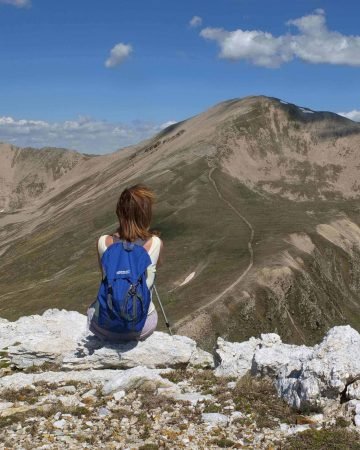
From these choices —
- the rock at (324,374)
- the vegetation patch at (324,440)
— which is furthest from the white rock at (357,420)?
the rock at (324,374)

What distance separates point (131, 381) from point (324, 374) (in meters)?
4.99

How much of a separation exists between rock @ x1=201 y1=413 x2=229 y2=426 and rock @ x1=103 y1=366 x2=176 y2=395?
226 cm

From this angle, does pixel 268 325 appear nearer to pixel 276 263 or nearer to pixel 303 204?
pixel 276 263

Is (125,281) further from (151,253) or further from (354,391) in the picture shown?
(354,391)

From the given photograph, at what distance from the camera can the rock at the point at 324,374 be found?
11.6m

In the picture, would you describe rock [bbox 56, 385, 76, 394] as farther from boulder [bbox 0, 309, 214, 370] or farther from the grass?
the grass

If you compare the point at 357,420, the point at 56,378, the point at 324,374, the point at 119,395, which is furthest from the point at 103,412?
the point at 357,420

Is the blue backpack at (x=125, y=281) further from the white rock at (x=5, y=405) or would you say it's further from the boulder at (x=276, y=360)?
the boulder at (x=276, y=360)

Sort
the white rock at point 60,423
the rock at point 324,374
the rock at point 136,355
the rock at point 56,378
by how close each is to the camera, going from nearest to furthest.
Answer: the white rock at point 60,423 → the rock at point 324,374 → the rock at point 56,378 → the rock at point 136,355

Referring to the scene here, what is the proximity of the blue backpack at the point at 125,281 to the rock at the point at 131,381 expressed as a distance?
4.80ft

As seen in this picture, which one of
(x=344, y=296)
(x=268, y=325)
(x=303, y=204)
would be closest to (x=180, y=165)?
(x=303, y=204)

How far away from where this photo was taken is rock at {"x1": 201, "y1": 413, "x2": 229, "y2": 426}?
1123 centimetres

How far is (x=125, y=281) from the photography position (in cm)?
1309

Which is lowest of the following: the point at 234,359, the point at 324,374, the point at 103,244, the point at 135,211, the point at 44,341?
the point at 234,359
